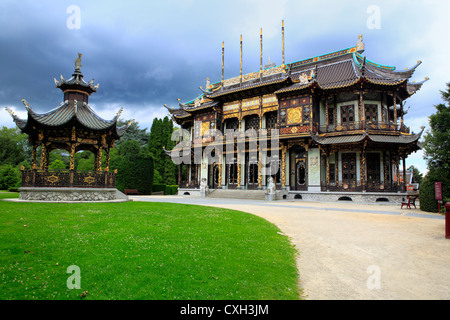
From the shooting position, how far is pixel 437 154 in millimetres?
14617

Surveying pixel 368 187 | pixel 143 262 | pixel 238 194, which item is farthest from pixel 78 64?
pixel 368 187

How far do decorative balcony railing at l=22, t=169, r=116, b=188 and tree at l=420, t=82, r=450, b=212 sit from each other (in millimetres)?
20235

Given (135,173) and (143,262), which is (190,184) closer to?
(135,173)

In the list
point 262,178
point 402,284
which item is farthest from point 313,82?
point 402,284

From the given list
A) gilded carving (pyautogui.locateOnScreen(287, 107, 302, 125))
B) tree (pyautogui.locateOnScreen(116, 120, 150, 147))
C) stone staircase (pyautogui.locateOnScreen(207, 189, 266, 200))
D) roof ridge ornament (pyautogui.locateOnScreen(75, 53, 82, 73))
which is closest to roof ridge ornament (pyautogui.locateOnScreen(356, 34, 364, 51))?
gilded carving (pyautogui.locateOnScreen(287, 107, 302, 125))

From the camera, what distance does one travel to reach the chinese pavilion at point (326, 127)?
22.2 meters

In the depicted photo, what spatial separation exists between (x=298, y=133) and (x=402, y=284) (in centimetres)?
2066

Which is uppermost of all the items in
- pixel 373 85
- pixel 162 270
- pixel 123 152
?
pixel 373 85

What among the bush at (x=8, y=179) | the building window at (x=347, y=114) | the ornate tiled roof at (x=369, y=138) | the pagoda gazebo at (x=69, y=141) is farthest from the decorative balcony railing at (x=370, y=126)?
the bush at (x=8, y=179)

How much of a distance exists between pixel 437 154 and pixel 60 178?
2239cm

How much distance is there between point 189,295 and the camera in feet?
11.2

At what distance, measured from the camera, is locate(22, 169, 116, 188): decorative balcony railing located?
50.8 ft

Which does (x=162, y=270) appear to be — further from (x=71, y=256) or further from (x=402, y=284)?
(x=402, y=284)

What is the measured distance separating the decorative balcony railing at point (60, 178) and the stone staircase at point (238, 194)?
13292 millimetres
